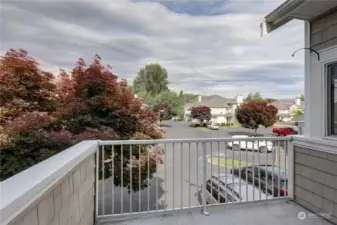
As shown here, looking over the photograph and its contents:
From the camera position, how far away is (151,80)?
122ft

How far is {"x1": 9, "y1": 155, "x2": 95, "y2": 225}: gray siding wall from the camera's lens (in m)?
0.92

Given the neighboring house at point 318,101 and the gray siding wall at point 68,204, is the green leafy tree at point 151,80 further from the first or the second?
the gray siding wall at point 68,204

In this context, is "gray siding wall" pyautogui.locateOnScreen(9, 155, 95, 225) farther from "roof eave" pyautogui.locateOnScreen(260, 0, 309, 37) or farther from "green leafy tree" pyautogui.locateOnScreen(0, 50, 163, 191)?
"roof eave" pyautogui.locateOnScreen(260, 0, 309, 37)

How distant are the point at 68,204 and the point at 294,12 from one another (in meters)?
3.03

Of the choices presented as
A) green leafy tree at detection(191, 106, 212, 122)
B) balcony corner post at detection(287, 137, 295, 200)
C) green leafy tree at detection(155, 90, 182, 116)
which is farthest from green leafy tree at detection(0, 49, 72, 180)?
green leafy tree at detection(155, 90, 182, 116)

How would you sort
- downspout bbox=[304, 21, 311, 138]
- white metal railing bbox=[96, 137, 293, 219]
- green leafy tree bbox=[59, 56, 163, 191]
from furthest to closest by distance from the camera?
green leafy tree bbox=[59, 56, 163, 191] → downspout bbox=[304, 21, 311, 138] → white metal railing bbox=[96, 137, 293, 219]

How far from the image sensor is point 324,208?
2.59m

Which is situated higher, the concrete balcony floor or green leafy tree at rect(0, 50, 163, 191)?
green leafy tree at rect(0, 50, 163, 191)

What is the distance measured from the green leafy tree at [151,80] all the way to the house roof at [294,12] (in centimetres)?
3416

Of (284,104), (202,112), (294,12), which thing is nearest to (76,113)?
(294,12)

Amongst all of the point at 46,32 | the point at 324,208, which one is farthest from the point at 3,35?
the point at 324,208

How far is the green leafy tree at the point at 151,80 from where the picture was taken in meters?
37.0

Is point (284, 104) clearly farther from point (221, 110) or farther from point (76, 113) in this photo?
point (76, 113)

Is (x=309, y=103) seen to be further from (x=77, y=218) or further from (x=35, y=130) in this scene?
(x=35, y=130)
